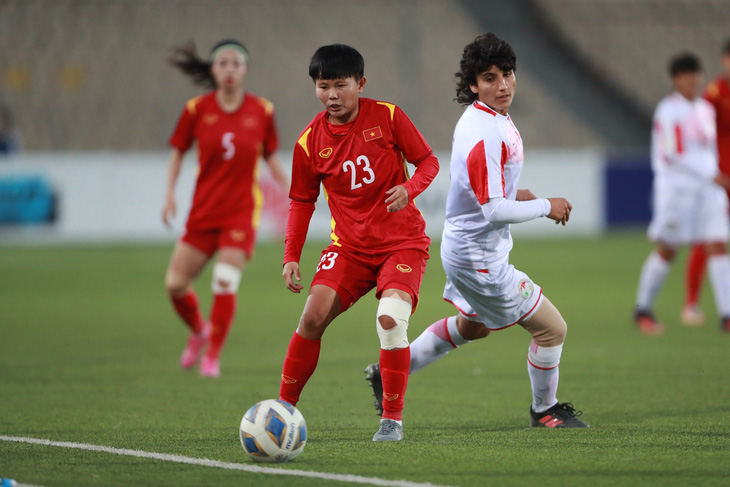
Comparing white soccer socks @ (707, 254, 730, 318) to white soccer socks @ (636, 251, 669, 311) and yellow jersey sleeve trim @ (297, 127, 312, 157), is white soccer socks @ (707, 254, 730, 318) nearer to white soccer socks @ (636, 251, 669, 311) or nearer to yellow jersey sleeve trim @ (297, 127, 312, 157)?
white soccer socks @ (636, 251, 669, 311)

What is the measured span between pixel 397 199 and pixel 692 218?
6.03 metres

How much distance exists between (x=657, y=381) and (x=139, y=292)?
8202 mm

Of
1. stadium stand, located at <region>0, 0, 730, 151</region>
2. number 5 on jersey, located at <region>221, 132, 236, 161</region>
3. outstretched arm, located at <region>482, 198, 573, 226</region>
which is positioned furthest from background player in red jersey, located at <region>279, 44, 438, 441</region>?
stadium stand, located at <region>0, 0, 730, 151</region>

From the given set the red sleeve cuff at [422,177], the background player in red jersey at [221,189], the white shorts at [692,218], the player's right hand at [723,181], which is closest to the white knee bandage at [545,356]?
the red sleeve cuff at [422,177]

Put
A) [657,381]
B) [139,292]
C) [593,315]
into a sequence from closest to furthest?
1. [657,381]
2. [593,315]
3. [139,292]

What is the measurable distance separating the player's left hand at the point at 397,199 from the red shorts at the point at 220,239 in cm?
324

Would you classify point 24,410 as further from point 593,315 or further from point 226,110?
point 593,315

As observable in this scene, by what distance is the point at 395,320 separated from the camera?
16.3ft

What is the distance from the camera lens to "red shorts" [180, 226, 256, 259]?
788 cm

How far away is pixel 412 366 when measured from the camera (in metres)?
5.77

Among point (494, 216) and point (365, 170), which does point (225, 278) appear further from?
point (494, 216)

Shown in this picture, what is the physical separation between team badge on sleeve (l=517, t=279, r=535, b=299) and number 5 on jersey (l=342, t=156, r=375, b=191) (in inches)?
35.6

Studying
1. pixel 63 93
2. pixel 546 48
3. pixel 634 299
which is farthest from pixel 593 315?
pixel 546 48

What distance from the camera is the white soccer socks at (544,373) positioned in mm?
5438
